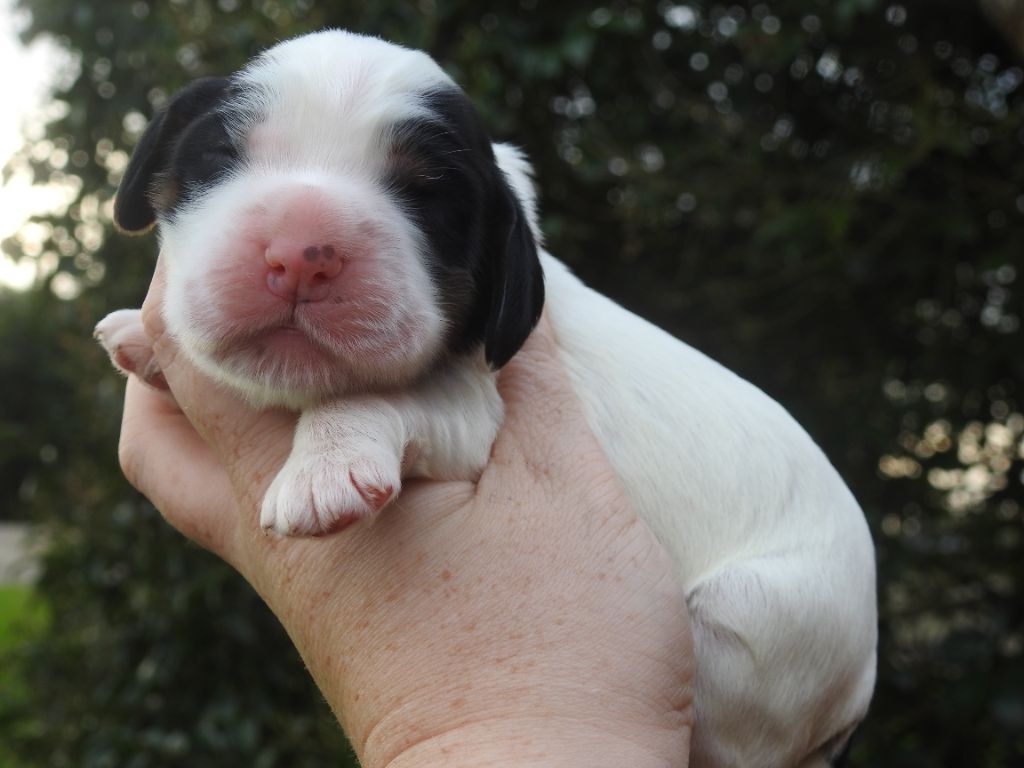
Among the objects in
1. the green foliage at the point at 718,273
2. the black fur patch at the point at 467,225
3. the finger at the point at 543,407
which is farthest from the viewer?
the green foliage at the point at 718,273

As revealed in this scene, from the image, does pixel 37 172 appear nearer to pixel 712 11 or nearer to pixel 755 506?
pixel 712 11

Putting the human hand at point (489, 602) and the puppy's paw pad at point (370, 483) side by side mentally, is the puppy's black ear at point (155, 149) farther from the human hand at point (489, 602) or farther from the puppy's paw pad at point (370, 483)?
the puppy's paw pad at point (370, 483)

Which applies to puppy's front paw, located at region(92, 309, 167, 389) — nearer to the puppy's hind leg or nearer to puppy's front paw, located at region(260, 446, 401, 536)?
puppy's front paw, located at region(260, 446, 401, 536)

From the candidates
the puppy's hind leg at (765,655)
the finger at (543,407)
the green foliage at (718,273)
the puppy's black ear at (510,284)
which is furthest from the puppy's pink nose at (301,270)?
the green foliage at (718,273)

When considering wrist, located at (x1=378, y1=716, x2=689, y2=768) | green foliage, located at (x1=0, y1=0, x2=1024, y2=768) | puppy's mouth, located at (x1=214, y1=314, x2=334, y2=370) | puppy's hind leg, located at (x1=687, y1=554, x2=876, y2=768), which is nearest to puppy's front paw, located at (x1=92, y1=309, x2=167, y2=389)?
puppy's mouth, located at (x1=214, y1=314, x2=334, y2=370)

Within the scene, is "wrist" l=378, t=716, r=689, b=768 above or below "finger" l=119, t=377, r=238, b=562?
above

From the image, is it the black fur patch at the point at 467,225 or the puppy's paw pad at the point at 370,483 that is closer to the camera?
the puppy's paw pad at the point at 370,483

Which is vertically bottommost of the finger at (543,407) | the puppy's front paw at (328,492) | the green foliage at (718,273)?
the green foliage at (718,273)
